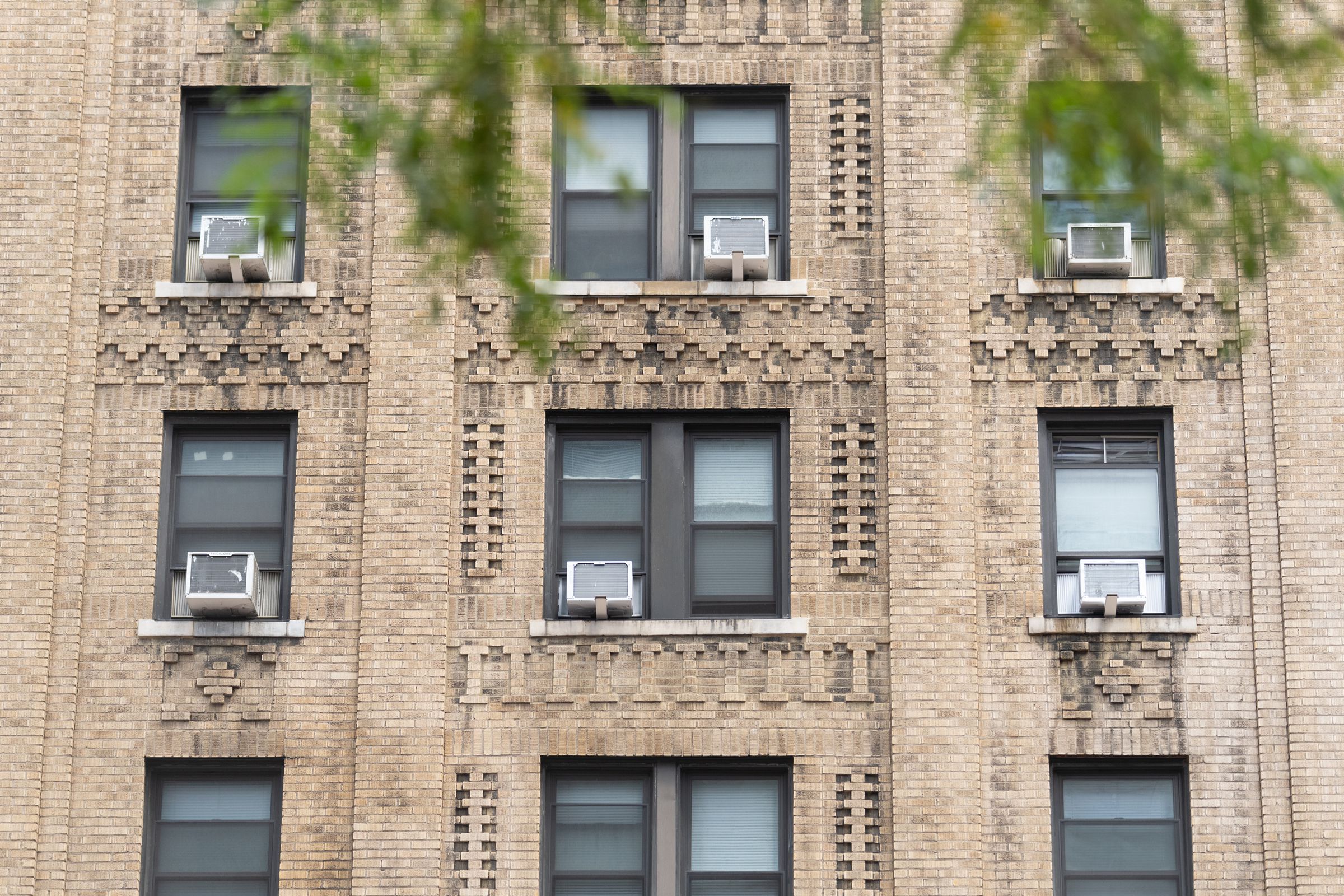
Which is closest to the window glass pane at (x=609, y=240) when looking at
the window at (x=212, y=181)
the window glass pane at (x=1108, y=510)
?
the window at (x=212, y=181)

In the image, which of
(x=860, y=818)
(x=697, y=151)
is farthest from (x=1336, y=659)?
(x=697, y=151)

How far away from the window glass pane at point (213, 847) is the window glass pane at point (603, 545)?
3986 millimetres

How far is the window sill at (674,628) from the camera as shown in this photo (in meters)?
18.6

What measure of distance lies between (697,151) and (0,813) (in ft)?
31.0

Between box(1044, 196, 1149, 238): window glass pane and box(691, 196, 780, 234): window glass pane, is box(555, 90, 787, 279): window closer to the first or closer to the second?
box(691, 196, 780, 234): window glass pane

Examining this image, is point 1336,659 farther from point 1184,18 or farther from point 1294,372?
point 1184,18

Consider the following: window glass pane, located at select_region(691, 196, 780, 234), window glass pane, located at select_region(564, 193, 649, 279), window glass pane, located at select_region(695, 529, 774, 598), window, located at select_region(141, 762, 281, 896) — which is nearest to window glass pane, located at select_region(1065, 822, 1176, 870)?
window glass pane, located at select_region(695, 529, 774, 598)

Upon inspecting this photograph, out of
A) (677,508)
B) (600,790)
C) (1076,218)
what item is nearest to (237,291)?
(677,508)

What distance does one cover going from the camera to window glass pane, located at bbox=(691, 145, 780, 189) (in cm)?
2014

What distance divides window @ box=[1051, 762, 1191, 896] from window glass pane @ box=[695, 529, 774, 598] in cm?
339

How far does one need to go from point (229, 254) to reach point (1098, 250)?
8702 mm

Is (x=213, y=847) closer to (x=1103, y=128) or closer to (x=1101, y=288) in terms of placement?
(x=1101, y=288)

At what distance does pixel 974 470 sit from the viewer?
19.0 m

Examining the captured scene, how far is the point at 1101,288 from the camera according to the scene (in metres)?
19.3
